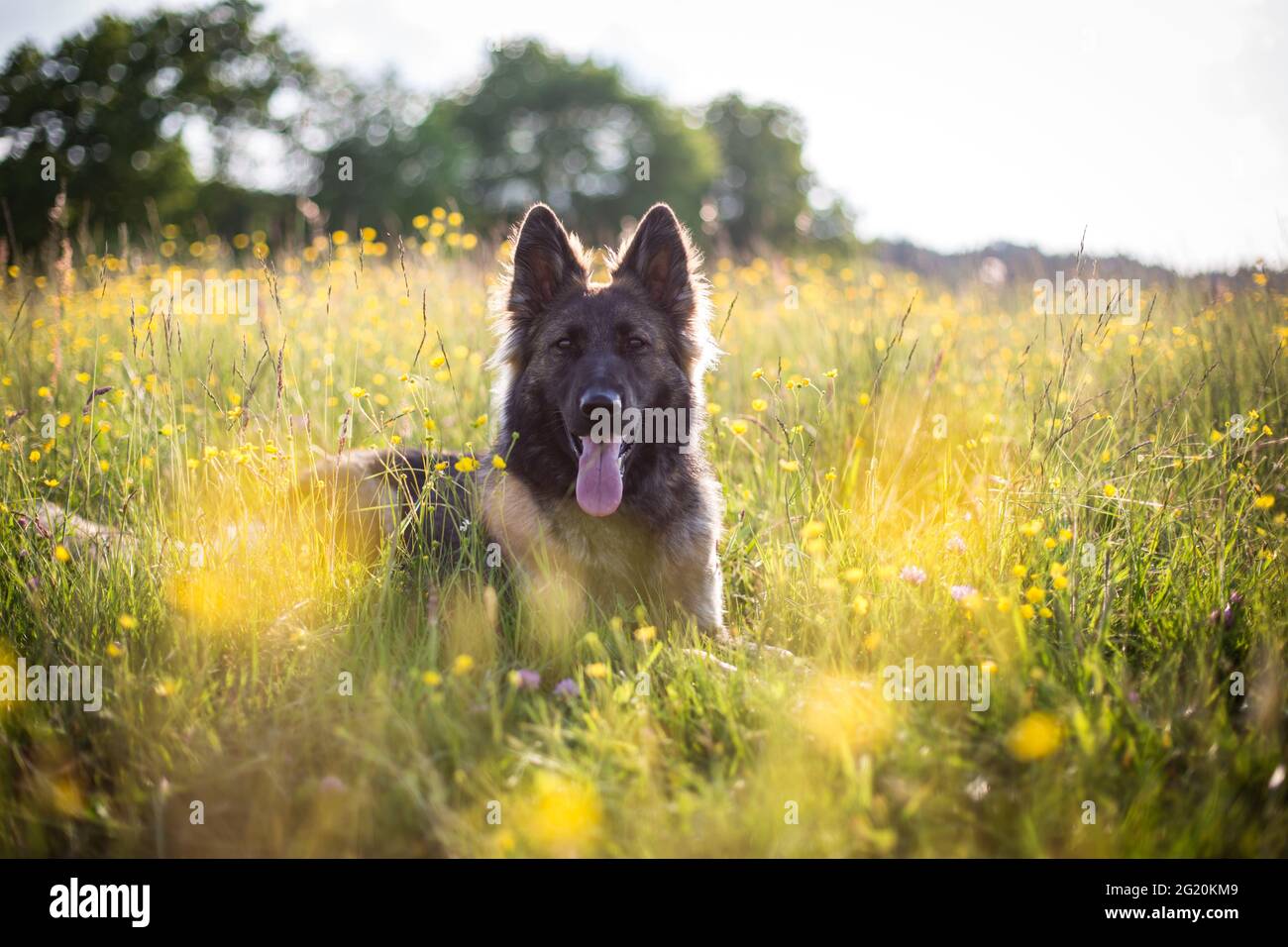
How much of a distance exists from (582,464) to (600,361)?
54cm

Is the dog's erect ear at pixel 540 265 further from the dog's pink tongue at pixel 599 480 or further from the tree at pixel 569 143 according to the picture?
the tree at pixel 569 143

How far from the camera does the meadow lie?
6.84 feet

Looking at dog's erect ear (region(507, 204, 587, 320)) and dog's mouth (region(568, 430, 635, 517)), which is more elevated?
dog's erect ear (region(507, 204, 587, 320))

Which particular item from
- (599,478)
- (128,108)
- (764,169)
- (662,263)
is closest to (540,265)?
(662,263)

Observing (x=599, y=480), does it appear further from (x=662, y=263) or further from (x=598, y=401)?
(x=662, y=263)

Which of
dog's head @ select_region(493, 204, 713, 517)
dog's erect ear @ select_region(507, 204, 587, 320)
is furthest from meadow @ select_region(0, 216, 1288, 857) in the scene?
dog's erect ear @ select_region(507, 204, 587, 320)

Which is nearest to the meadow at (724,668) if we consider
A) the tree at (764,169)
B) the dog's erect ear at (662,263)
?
the dog's erect ear at (662,263)

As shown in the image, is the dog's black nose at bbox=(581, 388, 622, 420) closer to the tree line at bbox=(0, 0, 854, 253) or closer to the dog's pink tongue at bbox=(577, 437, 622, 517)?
the dog's pink tongue at bbox=(577, 437, 622, 517)

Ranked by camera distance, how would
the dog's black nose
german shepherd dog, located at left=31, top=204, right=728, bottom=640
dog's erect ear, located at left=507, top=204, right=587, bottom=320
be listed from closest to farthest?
1. the dog's black nose
2. german shepherd dog, located at left=31, top=204, right=728, bottom=640
3. dog's erect ear, located at left=507, top=204, right=587, bottom=320

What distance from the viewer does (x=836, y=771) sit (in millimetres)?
2211

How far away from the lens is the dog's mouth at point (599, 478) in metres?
3.38
